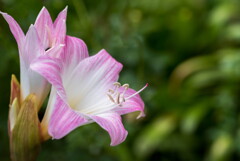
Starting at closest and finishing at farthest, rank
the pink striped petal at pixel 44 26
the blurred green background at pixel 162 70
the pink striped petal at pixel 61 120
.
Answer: the pink striped petal at pixel 61 120, the pink striped petal at pixel 44 26, the blurred green background at pixel 162 70

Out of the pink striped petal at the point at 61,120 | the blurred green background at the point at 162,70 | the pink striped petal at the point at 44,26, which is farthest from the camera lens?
the blurred green background at the point at 162,70

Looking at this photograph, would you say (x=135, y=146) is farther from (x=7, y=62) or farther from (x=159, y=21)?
(x=7, y=62)

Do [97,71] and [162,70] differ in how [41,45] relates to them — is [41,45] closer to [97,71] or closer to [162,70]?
[97,71]

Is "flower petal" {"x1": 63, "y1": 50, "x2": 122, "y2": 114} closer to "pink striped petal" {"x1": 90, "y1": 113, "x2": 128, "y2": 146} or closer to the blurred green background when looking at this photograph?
"pink striped petal" {"x1": 90, "y1": 113, "x2": 128, "y2": 146}

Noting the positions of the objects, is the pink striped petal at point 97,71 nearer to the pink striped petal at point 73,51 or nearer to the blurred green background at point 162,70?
the pink striped petal at point 73,51

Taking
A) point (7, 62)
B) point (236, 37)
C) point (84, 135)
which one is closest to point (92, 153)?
point (84, 135)

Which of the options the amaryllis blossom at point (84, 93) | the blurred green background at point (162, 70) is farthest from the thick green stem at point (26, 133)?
the blurred green background at point (162, 70)

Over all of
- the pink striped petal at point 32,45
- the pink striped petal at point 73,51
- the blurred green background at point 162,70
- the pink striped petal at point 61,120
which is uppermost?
the pink striped petal at point 32,45

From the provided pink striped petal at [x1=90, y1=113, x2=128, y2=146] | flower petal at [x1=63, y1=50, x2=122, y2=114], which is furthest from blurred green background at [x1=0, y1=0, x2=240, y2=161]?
pink striped petal at [x1=90, y1=113, x2=128, y2=146]
